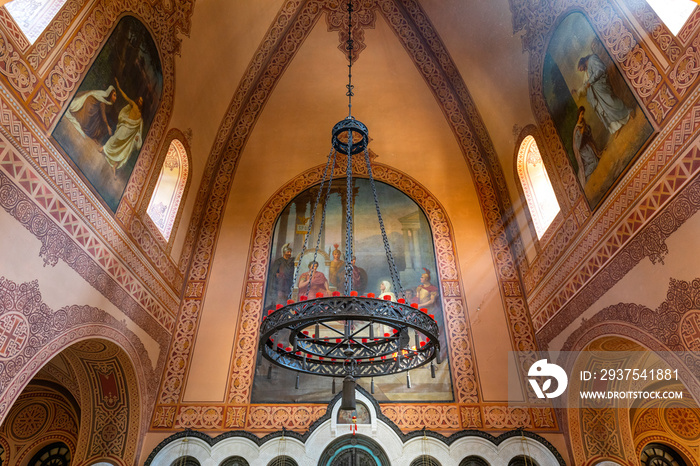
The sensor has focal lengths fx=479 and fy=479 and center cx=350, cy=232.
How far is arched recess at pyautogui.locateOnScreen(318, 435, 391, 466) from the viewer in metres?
7.89

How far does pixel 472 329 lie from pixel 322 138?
5.51m

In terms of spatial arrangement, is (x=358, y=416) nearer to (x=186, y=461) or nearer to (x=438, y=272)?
(x=186, y=461)

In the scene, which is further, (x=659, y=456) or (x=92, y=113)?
(x=659, y=456)

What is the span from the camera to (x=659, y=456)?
28.9 feet

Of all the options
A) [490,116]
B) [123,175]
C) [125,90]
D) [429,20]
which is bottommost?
[123,175]

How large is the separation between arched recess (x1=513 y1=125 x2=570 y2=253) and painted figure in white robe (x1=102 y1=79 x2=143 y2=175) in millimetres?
6938

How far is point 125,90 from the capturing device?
24.1 feet

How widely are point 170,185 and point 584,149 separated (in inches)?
297

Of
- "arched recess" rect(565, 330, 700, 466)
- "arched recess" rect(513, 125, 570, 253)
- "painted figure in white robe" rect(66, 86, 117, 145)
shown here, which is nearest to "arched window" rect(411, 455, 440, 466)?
"arched recess" rect(565, 330, 700, 466)

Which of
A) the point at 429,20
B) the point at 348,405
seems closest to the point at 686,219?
the point at 348,405

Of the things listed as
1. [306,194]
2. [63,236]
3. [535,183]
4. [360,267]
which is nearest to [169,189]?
[306,194]

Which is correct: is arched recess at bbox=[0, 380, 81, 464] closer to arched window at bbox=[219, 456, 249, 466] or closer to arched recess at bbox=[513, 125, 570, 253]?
arched window at bbox=[219, 456, 249, 466]

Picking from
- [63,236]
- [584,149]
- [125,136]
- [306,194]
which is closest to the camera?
[63,236]

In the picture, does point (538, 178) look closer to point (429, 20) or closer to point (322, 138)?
point (429, 20)
